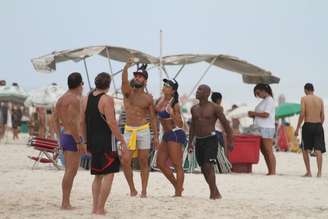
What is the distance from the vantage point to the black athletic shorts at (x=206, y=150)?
10.6 m

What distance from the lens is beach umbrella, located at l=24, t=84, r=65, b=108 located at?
105 ft

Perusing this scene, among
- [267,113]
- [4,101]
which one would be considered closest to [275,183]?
[267,113]

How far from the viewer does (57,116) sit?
9391mm

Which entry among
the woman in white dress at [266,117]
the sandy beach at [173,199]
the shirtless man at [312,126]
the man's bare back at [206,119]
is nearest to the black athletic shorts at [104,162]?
the sandy beach at [173,199]

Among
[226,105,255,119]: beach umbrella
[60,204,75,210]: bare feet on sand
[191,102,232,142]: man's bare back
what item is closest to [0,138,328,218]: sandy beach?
[60,204,75,210]: bare feet on sand

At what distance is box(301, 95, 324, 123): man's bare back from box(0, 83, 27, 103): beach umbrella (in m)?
18.7

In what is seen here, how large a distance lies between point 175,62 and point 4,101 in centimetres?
1811

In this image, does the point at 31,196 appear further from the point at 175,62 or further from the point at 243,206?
the point at 175,62

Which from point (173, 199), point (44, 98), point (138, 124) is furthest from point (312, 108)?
point (44, 98)

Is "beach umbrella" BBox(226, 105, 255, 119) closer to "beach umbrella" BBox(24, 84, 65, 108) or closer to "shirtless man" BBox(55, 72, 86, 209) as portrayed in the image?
"beach umbrella" BBox(24, 84, 65, 108)

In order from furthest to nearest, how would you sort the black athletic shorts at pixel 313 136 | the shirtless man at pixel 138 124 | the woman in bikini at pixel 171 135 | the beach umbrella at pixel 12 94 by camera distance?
1. the beach umbrella at pixel 12 94
2. the black athletic shorts at pixel 313 136
3. the woman in bikini at pixel 171 135
4. the shirtless man at pixel 138 124

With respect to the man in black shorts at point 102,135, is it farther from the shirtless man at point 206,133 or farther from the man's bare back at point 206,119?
the man's bare back at point 206,119

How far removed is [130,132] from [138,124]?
14cm

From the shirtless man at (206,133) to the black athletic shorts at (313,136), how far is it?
14.8 feet
